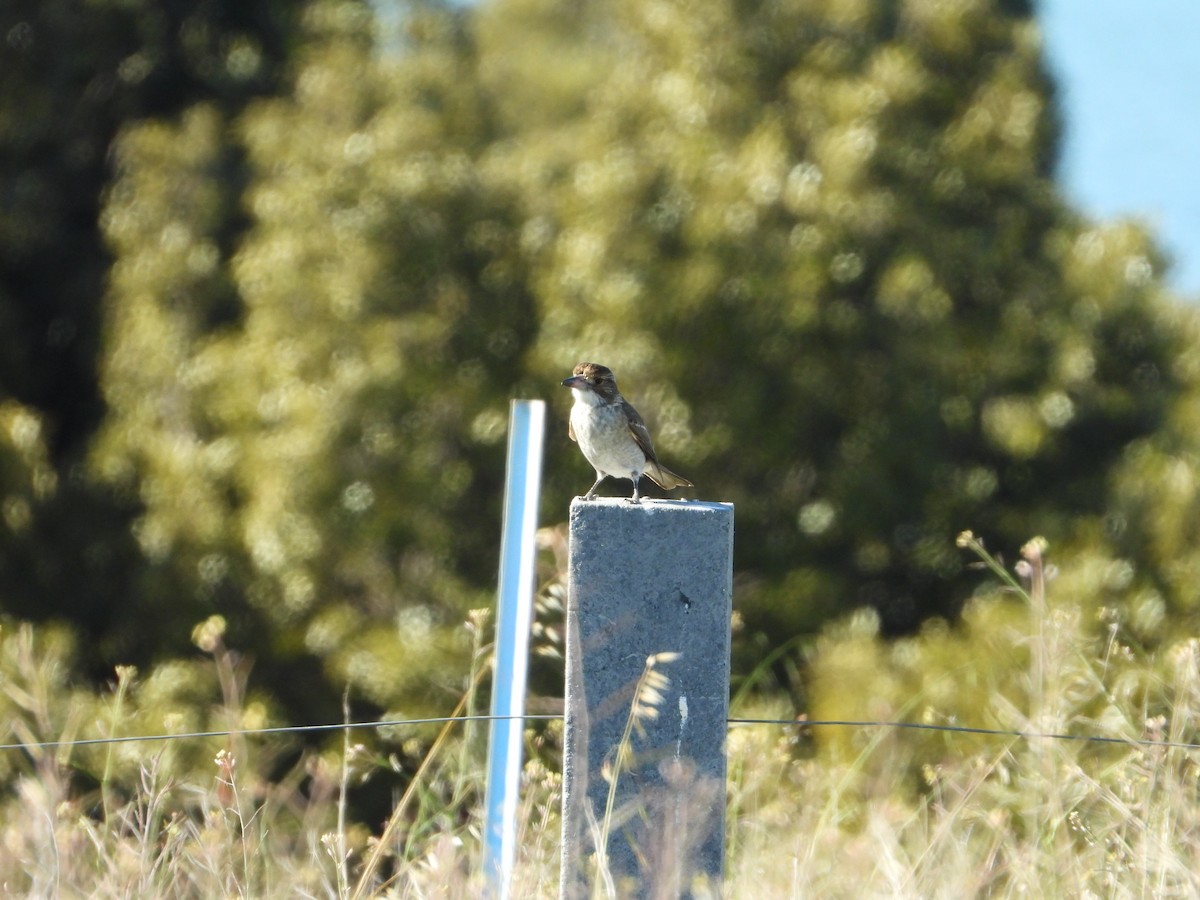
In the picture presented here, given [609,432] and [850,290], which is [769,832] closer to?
[609,432]

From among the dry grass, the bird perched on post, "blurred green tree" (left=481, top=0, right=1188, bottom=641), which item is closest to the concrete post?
the dry grass

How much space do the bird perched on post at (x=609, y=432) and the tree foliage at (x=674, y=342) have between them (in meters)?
6.73

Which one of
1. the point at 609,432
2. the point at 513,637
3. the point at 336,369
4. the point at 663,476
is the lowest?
the point at 513,637

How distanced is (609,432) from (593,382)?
22 centimetres

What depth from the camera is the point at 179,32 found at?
16.0 metres

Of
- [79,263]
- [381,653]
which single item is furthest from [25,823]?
[79,263]

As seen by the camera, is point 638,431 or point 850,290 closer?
point 638,431

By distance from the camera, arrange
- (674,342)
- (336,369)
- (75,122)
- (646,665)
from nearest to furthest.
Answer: (646,665)
(674,342)
(336,369)
(75,122)

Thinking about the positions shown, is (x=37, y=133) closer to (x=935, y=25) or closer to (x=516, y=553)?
(x=935, y=25)

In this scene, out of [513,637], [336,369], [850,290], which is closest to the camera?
[513,637]

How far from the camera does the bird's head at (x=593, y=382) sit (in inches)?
176

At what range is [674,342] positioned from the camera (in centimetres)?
1174

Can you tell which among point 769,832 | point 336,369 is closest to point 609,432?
point 769,832

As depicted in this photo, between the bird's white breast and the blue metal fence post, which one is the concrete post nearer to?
the blue metal fence post
